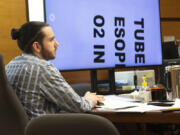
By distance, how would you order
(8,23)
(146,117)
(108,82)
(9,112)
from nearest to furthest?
1. (9,112)
2. (146,117)
3. (108,82)
4. (8,23)

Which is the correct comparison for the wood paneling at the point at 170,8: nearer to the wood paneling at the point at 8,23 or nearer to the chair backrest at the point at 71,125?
the wood paneling at the point at 8,23

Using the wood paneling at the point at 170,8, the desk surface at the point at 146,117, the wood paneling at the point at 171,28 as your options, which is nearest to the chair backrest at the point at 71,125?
the desk surface at the point at 146,117

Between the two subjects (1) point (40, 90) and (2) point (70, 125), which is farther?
(1) point (40, 90)

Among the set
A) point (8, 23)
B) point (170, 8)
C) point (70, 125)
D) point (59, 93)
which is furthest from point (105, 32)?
point (170, 8)

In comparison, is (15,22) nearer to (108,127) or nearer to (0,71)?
(0,71)

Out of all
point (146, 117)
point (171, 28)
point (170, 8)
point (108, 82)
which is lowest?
point (146, 117)

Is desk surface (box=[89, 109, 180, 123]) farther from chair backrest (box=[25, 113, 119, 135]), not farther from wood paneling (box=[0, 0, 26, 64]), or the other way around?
wood paneling (box=[0, 0, 26, 64])

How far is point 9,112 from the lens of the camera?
117 cm

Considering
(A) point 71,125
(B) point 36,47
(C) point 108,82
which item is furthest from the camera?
(C) point 108,82

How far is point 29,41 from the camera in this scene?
1633 mm

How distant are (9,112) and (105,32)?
1154 mm

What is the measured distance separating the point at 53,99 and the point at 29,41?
1.26 ft

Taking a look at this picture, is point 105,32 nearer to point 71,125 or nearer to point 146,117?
point 146,117

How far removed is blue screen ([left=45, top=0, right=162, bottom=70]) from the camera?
79.0 inches
